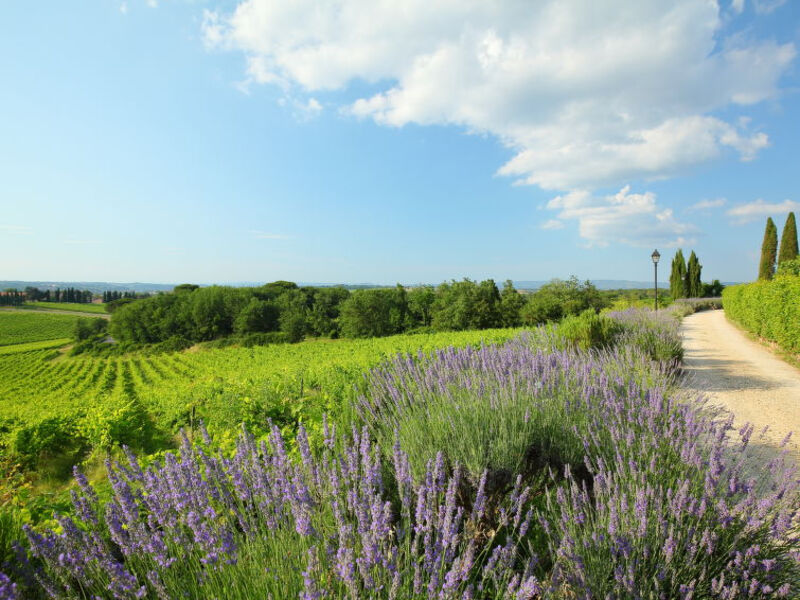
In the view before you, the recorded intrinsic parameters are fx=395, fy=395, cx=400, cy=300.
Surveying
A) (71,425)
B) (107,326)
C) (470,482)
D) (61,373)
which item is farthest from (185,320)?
(470,482)

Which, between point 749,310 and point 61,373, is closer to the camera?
point 749,310

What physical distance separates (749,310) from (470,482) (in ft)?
62.6

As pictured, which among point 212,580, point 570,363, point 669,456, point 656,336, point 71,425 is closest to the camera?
point 212,580

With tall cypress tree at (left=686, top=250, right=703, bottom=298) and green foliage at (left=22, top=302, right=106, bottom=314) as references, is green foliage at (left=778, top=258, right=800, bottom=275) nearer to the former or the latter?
tall cypress tree at (left=686, top=250, right=703, bottom=298)

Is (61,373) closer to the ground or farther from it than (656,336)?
closer to the ground

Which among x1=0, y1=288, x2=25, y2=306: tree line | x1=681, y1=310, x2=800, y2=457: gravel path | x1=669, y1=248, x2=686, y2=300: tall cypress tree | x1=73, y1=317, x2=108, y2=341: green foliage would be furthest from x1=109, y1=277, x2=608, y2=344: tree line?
x1=0, y1=288, x2=25, y2=306: tree line

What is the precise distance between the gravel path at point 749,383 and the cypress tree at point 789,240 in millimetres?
24112

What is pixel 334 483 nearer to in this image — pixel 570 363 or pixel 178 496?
pixel 178 496

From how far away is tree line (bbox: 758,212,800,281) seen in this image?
29.8 meters

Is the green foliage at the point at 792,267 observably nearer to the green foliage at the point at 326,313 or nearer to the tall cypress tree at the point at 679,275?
the tall cypress tree at the point at 679,275

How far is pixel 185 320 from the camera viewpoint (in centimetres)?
7288

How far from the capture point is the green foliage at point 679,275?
4419 cm

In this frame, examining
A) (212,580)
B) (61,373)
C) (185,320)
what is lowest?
(61,373)

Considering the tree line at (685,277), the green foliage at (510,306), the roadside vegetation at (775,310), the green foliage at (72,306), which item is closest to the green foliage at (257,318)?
the green foliage at (72,306)
